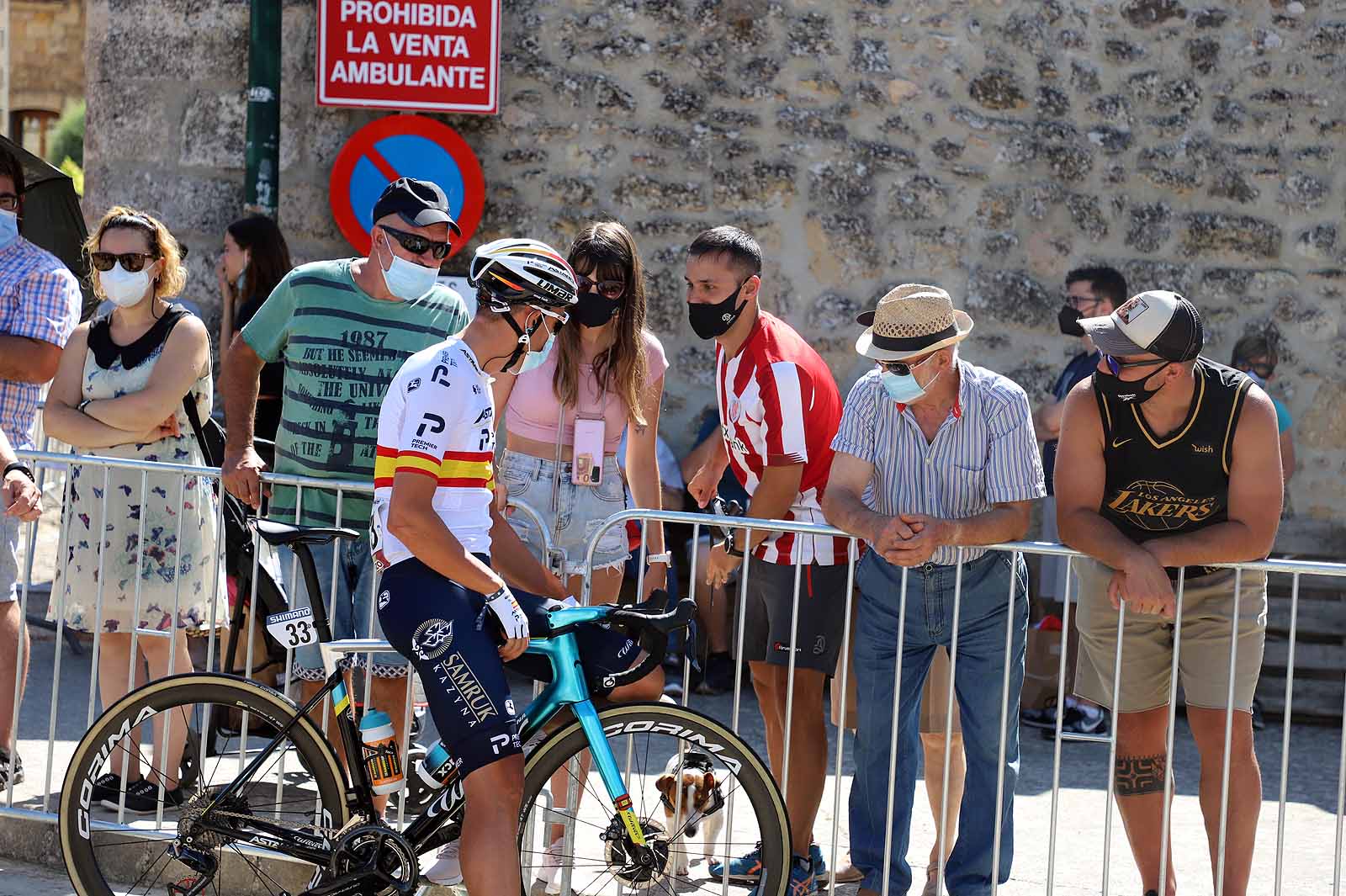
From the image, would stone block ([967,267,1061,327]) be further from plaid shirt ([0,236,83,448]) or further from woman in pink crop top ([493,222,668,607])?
plaid shirt ([0,236,83,448])

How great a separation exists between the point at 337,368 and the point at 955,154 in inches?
145

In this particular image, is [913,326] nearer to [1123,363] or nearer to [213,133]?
[1123,363]

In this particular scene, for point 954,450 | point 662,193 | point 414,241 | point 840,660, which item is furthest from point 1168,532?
point 662,193

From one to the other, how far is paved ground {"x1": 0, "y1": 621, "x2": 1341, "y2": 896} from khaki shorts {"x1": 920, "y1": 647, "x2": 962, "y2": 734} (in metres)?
0.33

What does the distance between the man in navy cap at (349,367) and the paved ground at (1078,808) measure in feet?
2.68

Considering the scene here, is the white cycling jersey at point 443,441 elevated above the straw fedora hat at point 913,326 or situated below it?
below

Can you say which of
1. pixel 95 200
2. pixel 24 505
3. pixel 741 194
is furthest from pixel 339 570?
pixel 95 200

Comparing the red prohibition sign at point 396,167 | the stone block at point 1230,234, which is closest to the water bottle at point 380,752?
the red prohibition sign at point 396,167

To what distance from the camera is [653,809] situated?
383 centimetres

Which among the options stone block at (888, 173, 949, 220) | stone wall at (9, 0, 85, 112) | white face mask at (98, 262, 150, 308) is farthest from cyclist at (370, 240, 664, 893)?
stone wall at (9, 0, 85, 112)

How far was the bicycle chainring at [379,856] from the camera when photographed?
3.64 metres

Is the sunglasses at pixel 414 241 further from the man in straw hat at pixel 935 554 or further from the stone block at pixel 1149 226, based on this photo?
the stone block at pixel 1149 226

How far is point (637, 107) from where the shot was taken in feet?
23.1

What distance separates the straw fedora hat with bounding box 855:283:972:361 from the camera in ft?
12.8
